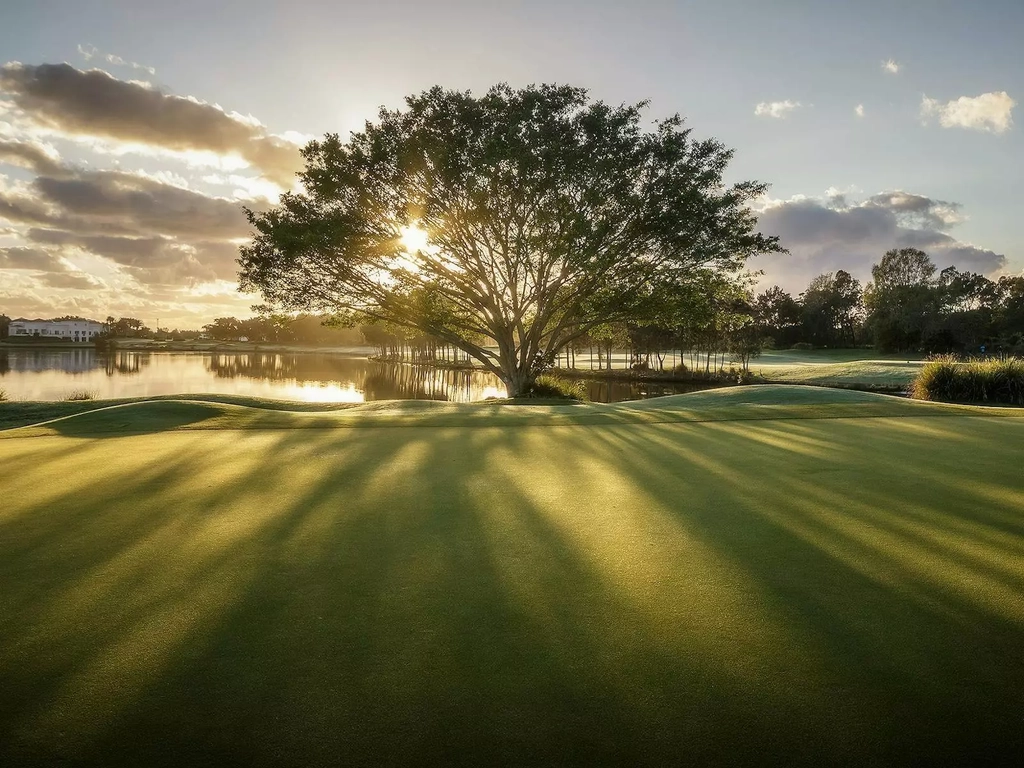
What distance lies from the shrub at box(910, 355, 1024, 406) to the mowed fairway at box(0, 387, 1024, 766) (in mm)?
18956

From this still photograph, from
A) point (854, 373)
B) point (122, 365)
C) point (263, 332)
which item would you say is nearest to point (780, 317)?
point (854, 373)

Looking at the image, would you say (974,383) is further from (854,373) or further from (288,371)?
(288,371)

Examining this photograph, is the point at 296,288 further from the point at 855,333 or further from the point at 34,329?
the point at 34,329

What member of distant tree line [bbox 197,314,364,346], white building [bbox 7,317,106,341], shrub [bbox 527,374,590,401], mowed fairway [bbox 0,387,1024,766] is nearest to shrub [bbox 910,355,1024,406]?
shrub [bbox 527,374,590,401]

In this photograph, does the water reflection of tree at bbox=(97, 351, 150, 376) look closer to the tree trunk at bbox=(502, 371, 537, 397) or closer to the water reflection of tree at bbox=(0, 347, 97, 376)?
the water reflection of tree at bbox=(0, 347, 97, 376)

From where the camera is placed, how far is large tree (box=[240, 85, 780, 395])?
22734mm

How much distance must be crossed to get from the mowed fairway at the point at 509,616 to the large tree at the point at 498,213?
17977 millimetres

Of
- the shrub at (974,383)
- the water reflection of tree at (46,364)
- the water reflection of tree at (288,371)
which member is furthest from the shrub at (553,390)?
the water reflection of tree at (46,364)

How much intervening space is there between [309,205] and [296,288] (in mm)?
3461

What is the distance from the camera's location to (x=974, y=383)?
21547 mm

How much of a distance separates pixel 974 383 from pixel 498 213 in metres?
18.6

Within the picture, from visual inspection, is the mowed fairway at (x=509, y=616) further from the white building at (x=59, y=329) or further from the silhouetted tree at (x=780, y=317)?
the white building at (x=59, y=329)

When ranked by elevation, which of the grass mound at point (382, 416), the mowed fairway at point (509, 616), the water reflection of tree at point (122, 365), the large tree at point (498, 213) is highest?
the large tree at point (498, 213)

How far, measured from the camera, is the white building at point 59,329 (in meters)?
172
